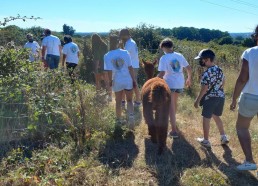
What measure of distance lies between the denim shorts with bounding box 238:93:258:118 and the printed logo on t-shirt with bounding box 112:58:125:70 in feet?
7.91

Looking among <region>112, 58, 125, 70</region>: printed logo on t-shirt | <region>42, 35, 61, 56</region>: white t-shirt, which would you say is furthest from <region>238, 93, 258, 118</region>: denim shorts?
<region>42, 35, 61, 56</region>: white t-shirt

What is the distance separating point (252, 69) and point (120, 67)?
2.56m

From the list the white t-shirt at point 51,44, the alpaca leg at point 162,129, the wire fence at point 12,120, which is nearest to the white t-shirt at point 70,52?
the white t-shirt at point 51,44

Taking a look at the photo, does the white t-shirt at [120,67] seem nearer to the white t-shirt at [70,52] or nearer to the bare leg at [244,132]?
the bare leg at [244,132]

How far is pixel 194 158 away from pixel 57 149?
215 centimetres

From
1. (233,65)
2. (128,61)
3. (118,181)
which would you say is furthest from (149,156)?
(233,65)

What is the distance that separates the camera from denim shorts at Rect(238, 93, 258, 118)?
180 inches

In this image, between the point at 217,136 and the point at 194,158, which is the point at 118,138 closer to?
the point at 194,158

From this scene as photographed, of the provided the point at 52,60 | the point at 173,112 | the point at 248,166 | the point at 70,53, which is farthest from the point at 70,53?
the point at 248,166

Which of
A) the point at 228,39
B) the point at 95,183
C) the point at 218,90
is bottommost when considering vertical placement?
the point at 95,183

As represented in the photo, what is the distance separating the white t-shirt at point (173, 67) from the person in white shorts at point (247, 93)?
1.67 meters

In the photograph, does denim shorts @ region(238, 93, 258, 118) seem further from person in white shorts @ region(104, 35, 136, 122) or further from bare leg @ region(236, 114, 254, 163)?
person in white shorts @ region(104, 35, 136, 122)

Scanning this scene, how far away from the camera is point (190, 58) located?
1219cm

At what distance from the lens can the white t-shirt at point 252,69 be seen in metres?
4.47
